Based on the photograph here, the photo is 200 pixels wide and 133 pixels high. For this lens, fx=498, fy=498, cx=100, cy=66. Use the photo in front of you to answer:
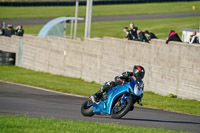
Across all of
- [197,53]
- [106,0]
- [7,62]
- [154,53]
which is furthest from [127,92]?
[106,0]

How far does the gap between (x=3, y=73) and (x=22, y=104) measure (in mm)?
11646

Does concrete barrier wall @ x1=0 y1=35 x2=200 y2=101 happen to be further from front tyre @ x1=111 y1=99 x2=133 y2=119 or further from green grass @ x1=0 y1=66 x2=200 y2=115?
front tyre @ x1=111 y1=99 x2=133 y2=119

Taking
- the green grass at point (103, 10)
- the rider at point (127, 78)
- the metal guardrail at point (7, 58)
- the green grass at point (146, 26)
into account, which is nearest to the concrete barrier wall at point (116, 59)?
the metal guardrail at point (7, 58)

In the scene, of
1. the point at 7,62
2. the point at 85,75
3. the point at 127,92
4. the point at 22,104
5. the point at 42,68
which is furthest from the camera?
the point at 7,62

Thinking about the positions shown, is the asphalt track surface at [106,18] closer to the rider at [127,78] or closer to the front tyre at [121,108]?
the rider at [127,78]

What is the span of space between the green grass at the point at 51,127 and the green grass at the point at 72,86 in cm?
624

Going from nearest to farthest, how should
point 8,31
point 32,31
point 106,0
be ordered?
point 8,31, point 32,31, point 106,0

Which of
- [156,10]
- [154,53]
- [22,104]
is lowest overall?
[22,104]

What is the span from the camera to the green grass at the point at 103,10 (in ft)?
139

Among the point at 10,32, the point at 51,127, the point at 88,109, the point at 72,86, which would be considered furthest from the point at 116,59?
the point at 51,127

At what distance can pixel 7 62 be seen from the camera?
97.4ft

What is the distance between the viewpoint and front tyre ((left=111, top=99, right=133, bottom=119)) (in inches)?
429

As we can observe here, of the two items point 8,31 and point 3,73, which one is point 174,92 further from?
point 8,31

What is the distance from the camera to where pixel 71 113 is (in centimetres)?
1303
